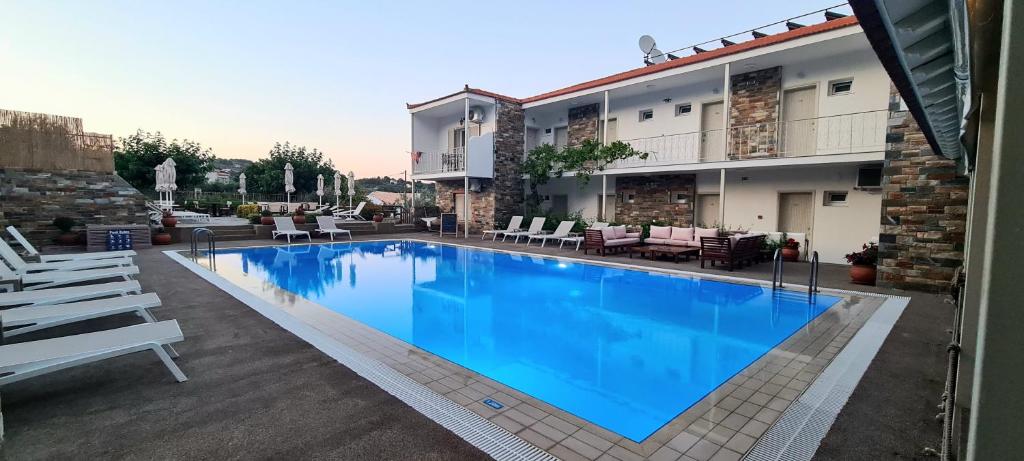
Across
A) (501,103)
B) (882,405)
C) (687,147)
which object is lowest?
(882,405)

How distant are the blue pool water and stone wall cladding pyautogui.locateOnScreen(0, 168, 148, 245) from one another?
426cm

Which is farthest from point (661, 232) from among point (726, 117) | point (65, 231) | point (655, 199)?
point (65, 231)

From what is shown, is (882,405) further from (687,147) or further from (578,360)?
(687,147)

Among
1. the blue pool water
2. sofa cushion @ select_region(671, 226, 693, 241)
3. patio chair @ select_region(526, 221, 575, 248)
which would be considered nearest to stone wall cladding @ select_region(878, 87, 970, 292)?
the blue pool water

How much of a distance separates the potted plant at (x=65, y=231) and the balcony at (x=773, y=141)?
16.3 meters

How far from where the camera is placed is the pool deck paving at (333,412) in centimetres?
277

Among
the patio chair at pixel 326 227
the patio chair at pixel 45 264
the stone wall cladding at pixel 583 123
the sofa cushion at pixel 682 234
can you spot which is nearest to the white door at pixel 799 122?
the sofa cushion at pixel 682 234

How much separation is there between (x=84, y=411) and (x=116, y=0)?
47.2ft

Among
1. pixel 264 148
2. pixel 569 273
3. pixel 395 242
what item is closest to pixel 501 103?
pixel 395 242

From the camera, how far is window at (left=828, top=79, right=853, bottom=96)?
11.6 m

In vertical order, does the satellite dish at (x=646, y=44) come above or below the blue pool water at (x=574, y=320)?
above

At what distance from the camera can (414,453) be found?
269cm

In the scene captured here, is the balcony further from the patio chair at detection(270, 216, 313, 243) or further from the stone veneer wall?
the patio chair at detection(270, 216, 313, 243)

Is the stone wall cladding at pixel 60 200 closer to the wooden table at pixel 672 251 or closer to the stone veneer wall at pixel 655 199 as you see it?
the wooden table at pixel 672 251
